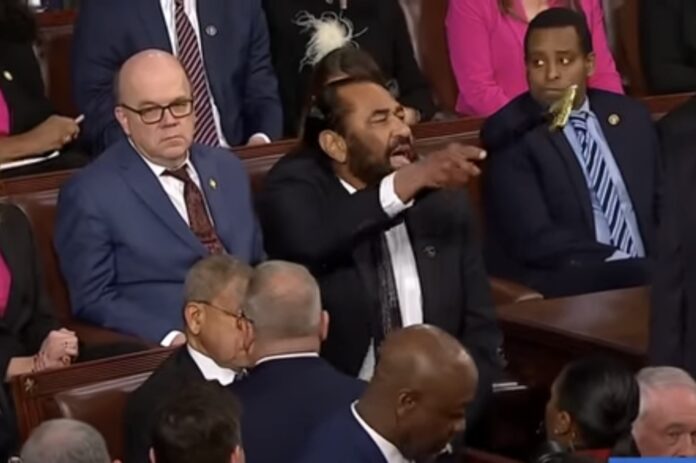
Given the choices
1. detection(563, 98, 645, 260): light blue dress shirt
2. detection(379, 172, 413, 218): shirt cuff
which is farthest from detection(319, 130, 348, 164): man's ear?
detection(563, 98, 645, 260): light blue dress shirt

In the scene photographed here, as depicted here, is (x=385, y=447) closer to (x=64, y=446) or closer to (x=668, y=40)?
(x=64, y=446)

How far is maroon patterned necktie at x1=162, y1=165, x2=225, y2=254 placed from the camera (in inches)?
199

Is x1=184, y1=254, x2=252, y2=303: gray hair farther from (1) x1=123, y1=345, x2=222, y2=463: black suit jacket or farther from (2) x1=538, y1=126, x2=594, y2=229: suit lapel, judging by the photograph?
(2) x1=538, y1=126, x2=594, y2=229: suit lapel

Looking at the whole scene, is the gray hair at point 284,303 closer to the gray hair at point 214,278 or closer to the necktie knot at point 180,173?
the gray hair at point 214,278

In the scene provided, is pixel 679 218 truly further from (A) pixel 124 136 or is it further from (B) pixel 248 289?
(A) pixel 124 136

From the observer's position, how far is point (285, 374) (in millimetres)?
3941

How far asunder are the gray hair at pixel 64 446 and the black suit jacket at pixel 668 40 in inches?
135

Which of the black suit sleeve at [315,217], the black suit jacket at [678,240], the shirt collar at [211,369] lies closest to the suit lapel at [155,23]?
the black suit sleeve at [315,217]

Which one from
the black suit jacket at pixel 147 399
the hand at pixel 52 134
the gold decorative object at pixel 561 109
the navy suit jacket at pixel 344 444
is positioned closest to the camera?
the navy suit jacket at pixel 344 444

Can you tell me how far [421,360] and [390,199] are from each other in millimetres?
1094

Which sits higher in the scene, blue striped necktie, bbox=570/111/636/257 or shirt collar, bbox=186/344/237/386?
shirt collar, bbox=186/344/237/386

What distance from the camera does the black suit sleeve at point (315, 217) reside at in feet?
15.4

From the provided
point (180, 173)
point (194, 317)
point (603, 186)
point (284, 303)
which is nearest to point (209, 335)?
point (194, 317)

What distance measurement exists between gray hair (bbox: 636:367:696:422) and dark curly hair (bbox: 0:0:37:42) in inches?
95.5
